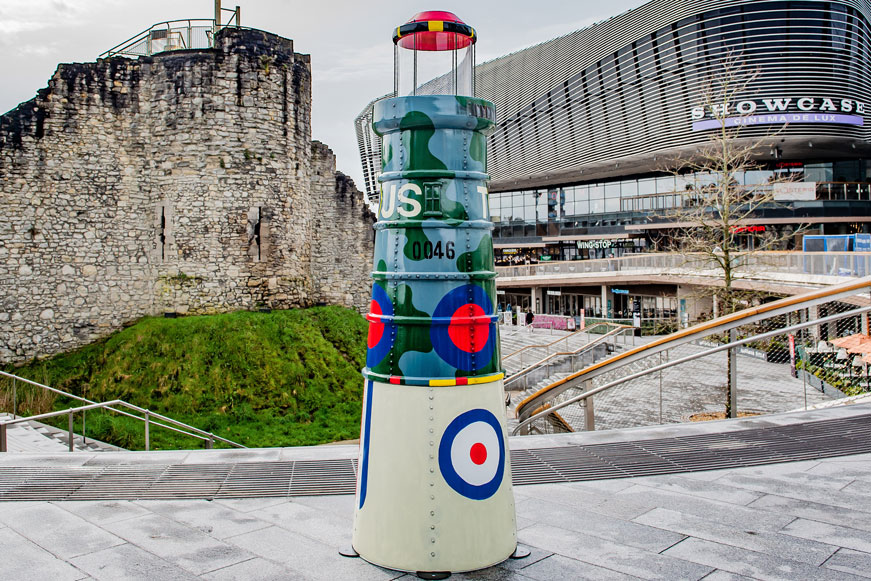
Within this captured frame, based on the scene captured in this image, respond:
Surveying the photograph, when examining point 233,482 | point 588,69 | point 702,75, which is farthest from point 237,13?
point 588,69

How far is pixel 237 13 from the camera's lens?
64.0 feet

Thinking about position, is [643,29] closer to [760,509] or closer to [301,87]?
[301,87]

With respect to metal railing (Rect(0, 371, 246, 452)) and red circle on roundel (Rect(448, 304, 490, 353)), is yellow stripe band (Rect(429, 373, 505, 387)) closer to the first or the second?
red circle on roundel (Rect(448, 304, 490, 353))

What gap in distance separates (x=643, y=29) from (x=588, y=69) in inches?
246

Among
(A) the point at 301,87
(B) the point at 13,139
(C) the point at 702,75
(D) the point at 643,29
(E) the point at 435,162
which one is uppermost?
(D) the point at 643,29

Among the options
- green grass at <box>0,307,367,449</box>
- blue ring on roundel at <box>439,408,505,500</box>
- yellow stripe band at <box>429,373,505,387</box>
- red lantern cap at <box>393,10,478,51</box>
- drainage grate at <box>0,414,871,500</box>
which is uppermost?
red lantern cap at <box>393,10,478,51</box>

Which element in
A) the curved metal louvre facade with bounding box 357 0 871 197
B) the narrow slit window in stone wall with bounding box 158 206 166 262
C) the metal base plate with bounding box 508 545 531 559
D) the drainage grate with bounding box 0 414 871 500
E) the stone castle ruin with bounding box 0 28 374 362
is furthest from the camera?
the curved metal louvre facade with bounding box 357 0 871 197

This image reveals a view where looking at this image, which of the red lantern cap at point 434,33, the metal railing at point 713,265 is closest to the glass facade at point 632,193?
A: the metal railing at point 713,265

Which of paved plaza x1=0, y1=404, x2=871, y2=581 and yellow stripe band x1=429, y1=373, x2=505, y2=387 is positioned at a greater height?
yellow stripe band x1=429, y1=373, x2=505, y2=387

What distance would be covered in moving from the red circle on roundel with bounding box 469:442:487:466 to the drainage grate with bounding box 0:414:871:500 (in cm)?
174

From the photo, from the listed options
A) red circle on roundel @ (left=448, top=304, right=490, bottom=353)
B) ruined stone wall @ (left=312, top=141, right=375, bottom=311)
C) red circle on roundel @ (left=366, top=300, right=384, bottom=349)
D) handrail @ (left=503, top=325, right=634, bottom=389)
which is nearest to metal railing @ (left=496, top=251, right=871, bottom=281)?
handrail @ (left=503, top=325, right=634, bottom=389)

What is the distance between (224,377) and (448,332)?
530 inches

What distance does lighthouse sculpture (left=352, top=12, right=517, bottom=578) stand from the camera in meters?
4.30

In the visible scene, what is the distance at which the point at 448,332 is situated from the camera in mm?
4367
